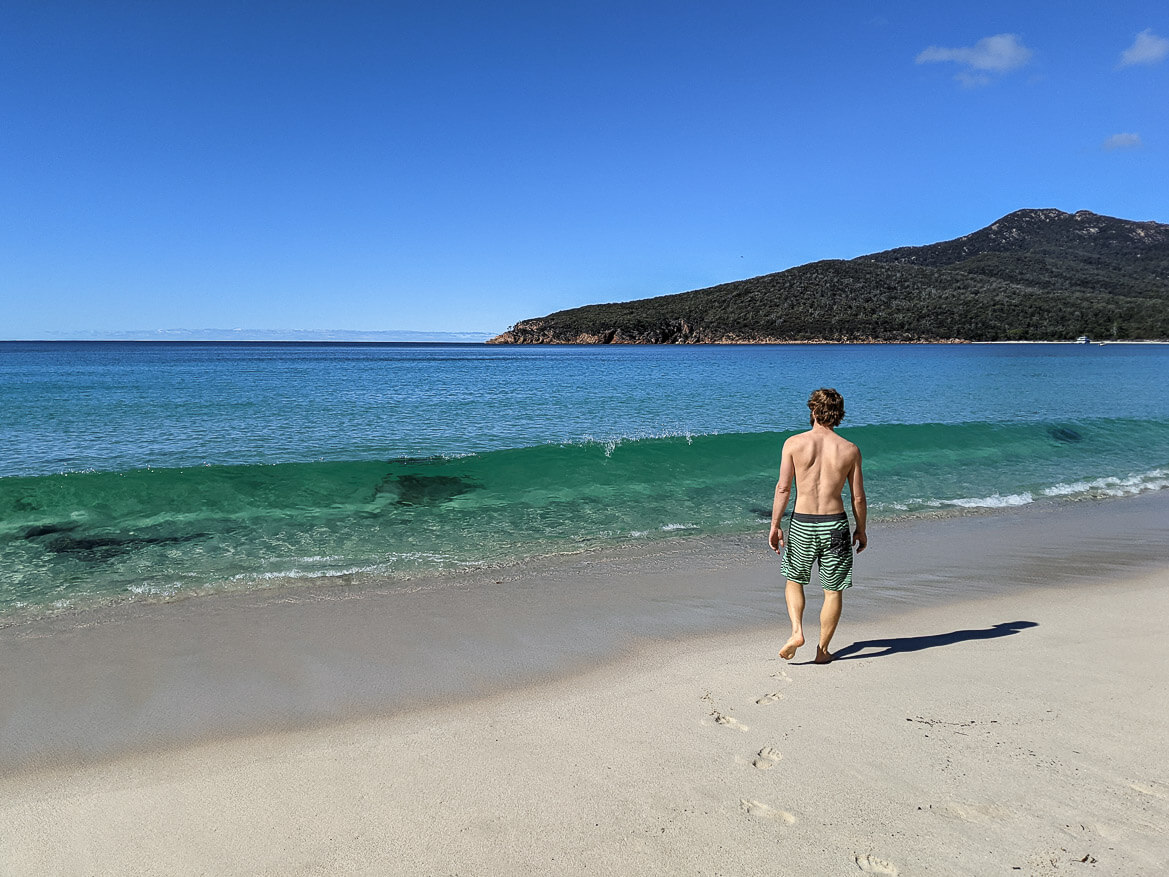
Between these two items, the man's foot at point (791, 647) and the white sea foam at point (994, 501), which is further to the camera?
the white sea foam at point (994, 501)

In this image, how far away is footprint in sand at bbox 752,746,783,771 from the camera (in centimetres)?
333

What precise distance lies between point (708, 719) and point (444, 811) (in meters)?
1.54

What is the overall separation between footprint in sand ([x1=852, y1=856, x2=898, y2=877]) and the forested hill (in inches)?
4056

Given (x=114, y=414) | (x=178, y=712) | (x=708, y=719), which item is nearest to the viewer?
(x=708, y=719)

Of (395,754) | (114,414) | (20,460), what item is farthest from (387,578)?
(114,414)

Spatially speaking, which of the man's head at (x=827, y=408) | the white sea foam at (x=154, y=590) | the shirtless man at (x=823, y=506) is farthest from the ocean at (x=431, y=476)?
the man's head at (x=827, y=408)

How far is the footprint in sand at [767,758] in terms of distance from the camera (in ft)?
10.9

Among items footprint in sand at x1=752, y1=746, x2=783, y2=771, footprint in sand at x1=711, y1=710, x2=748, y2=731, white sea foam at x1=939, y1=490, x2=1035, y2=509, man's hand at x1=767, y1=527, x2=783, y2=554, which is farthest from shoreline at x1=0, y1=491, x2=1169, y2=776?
white sea foam at x1=939, y1=490, x2=1035, y2=509

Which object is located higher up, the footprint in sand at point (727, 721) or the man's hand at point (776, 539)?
the man's hand at point (776, 539)

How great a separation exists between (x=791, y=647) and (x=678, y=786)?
1.77 metres

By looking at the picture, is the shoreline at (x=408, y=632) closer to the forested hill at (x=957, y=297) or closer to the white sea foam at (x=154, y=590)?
the white sea foam at (x=154, y=590)

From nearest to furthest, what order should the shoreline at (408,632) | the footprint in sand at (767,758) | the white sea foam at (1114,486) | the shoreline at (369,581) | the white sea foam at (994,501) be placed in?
the footprint in sand at (767,758) < the shoreline at (408,632) < the shoreline at (369,581) < the white sea foam at (994,501) < the white sea foam at (1114,486)

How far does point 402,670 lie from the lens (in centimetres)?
475

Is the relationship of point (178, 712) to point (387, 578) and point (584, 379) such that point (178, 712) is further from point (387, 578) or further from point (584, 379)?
point (584, 379)
